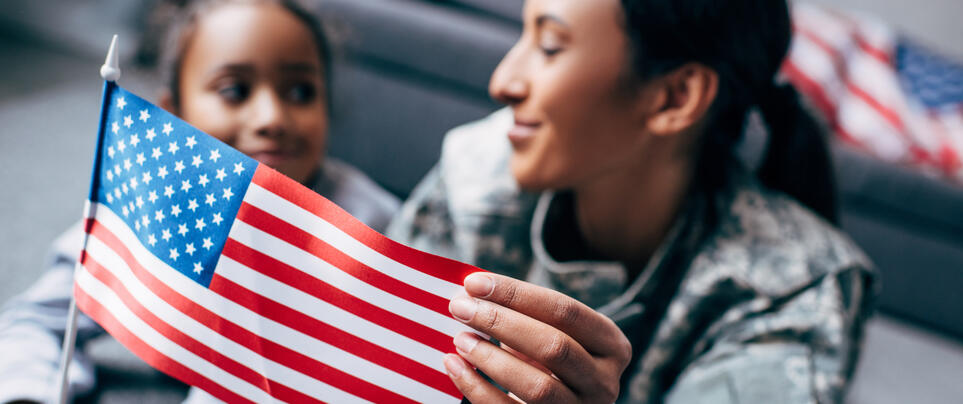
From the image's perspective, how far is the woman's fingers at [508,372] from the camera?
493 millimetres

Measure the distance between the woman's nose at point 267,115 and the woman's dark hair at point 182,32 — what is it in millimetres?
174

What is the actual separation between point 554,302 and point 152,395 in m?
0.49

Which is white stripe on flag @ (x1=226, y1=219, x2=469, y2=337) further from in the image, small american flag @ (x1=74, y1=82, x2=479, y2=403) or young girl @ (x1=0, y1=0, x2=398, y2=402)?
young girl @ (x1=0, y1=0, x2=398, y2=402)

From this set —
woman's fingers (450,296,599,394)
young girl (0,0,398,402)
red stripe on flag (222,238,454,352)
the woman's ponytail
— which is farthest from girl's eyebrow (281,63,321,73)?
the woman's ponytail

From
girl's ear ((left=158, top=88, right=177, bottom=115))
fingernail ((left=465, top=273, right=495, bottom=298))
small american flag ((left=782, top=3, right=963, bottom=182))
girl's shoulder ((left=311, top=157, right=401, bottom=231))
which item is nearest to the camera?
fingernail ((left=465, top=273, right=495, bottom=298))

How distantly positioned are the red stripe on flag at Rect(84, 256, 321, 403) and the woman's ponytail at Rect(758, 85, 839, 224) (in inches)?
27.7

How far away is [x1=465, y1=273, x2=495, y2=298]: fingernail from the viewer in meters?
0.48

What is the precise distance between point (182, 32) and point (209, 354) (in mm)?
630

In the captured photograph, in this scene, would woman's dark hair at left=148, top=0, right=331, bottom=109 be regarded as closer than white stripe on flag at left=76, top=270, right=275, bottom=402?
No

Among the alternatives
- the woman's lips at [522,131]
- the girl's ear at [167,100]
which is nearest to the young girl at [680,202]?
the woman's lips at [522,131]

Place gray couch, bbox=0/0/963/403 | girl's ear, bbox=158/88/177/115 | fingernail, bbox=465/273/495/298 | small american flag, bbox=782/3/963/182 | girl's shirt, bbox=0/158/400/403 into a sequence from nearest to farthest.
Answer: fingernail, bbox=465/273/495/298 < girl's shirt, bbox=0/158/400/403 < girl's ear, bbox=158/88/177/115 < gray couch, bbox=0/0/963/403 < small american flag, bbox=782/3/963/182

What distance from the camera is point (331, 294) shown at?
51cm

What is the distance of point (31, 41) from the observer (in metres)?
2.26

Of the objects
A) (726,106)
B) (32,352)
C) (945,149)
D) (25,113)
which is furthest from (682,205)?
(25,113)
